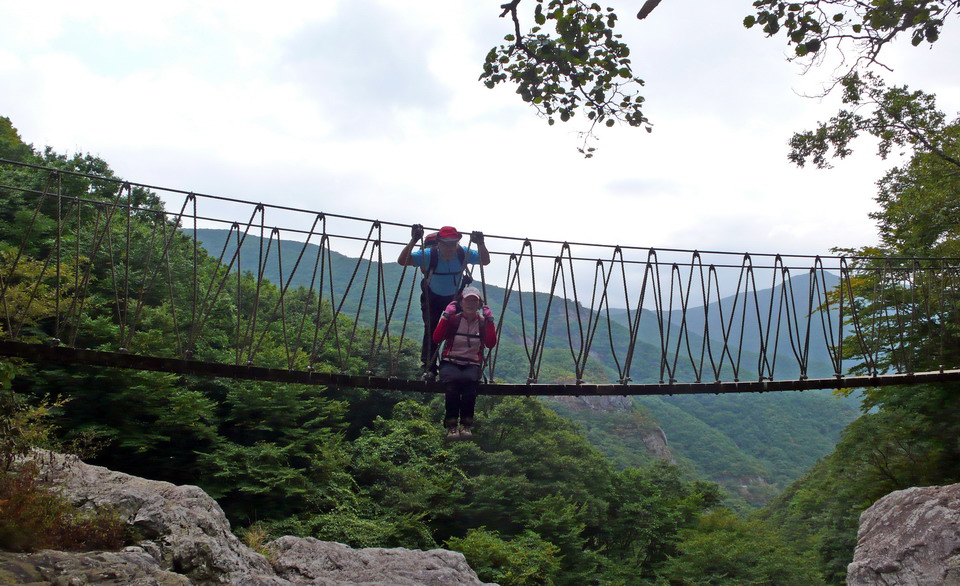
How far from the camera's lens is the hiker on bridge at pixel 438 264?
267 inches

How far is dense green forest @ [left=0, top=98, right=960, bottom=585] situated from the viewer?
1555 centimetres

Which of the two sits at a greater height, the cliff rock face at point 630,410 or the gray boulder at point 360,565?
the gray boulder at point 360,565

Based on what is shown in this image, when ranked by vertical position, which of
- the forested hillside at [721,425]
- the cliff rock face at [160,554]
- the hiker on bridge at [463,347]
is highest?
the hiker on bridge at [463,347]

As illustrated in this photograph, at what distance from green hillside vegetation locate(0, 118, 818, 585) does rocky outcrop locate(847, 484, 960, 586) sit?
10.7 meters

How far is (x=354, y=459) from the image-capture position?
24.8 metres

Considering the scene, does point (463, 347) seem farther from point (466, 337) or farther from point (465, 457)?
point (465, 457)

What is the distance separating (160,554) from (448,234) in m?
7.35

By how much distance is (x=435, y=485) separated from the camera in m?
24.2

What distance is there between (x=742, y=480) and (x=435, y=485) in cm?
6032

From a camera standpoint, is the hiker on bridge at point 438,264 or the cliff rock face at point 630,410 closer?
the hiker on bridge at point 438,264

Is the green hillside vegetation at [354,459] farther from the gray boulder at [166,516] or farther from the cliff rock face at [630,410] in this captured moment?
the cliff rock face at [630,410]

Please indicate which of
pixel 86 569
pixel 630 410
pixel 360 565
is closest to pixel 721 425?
pixel 630 410

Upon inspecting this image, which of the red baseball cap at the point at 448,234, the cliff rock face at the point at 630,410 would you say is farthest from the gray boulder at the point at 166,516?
the cliff rock face at the point at 630,410

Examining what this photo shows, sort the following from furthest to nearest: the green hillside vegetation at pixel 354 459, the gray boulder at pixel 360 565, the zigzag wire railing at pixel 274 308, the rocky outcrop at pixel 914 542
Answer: the green hillside vegetation at pixel 354 459 → the gray boulder at pixel 360 565 → the rocky outcrop at pixel 914 542 → the zigzag wire railing at pixel 274 308
